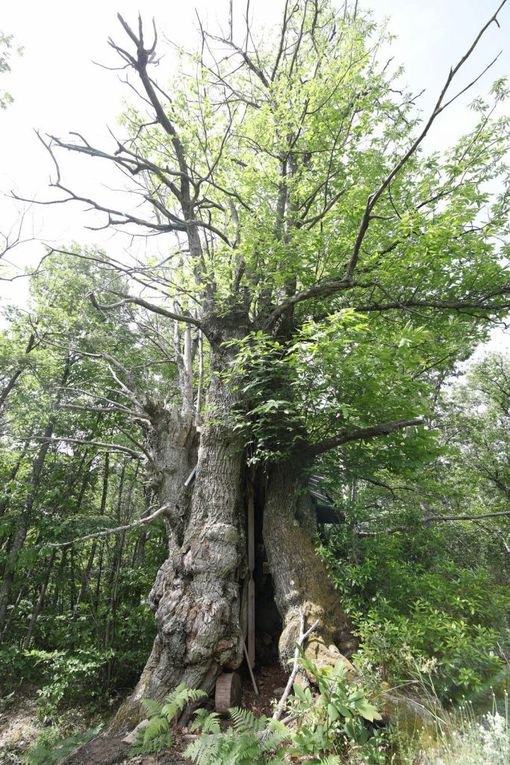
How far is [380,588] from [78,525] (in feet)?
17.2

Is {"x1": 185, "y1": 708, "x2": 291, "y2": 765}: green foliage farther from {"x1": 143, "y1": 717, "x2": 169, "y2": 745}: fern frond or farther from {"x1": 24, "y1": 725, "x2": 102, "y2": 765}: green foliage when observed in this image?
{"x1": 24, "y1": 725, "x2": 102, "y2": 765}: green foliage

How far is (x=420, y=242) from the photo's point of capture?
14.4 ft

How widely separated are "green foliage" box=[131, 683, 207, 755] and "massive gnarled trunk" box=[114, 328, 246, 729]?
26 cm

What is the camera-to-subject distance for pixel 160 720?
3.04m

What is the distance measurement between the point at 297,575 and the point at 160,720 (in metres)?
1.84

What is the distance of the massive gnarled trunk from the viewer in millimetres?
3697

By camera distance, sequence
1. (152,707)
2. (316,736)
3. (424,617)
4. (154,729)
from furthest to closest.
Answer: (424,617) < (152,707) < (154,729) < (316,736)

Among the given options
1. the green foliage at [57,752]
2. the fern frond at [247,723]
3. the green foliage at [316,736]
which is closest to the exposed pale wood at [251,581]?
the fern frond at [247,723]

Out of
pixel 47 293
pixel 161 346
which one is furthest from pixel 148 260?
pixel 47 293

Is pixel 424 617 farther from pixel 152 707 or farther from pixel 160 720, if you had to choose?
pixel 152 707

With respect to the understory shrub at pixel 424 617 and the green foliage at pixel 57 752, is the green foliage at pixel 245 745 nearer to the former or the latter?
the understory shrub at pixel 424 617

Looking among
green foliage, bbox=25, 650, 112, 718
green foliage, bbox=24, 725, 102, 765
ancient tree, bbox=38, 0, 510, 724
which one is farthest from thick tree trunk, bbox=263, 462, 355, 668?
green foliage, bbox=25, 650, 112, 718

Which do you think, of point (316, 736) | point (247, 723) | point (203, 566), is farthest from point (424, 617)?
point (203, 566)

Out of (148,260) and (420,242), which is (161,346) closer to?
(148,260)
